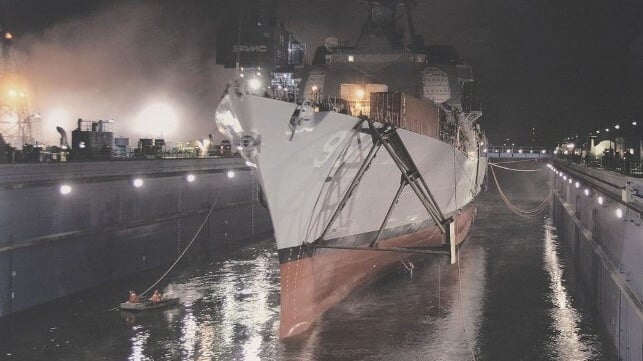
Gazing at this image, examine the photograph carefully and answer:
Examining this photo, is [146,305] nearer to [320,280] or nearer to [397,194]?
[320,280]

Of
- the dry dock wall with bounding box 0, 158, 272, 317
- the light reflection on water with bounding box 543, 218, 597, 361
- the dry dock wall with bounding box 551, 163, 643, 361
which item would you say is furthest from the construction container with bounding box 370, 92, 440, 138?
the dry dock wall with bounding box 0, 158, 272, 317

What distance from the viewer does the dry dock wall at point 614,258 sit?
1386 centimetres

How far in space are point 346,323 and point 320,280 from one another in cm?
150

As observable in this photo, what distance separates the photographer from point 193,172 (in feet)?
107

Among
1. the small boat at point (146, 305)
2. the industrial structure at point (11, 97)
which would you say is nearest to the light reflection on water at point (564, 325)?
the small boat at point (146, 305)

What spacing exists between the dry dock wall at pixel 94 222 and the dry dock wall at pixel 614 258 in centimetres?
1738

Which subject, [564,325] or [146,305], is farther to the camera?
[146,305]

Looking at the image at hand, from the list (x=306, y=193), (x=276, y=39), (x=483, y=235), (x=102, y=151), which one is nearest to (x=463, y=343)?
(x=306, y=193)

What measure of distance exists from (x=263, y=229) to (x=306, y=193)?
2401cm

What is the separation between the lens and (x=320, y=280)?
62.2 feet

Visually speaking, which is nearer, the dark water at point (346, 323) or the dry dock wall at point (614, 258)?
the dry dock wall at point (614, 258)

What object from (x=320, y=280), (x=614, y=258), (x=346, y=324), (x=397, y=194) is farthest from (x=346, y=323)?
(x=614, y=258)

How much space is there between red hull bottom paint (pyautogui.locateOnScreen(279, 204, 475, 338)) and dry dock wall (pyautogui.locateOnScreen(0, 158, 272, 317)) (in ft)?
28.8

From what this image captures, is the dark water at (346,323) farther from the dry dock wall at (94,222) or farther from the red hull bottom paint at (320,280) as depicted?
the dry dock wall at (94,222)
